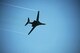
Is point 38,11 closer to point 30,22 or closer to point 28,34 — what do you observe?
point 30,22

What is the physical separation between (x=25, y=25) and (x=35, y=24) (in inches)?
119

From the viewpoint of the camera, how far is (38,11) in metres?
40.1

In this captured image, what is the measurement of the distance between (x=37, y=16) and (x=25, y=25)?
4723mm

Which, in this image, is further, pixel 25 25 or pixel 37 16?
pixel 25 25

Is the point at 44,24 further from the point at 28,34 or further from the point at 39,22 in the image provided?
the point at 28,34

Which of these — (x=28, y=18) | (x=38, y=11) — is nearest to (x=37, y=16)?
(x=38, y=11)

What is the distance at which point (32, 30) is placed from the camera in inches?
1752

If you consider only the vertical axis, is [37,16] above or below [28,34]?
above

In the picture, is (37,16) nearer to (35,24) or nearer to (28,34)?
(35,24)

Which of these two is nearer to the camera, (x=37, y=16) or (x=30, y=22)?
(x=37, y=16)

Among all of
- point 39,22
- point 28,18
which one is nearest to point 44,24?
point 39,22

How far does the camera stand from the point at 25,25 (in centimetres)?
4384

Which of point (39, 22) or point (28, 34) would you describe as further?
point (28, 34)

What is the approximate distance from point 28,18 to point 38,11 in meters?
4.87
